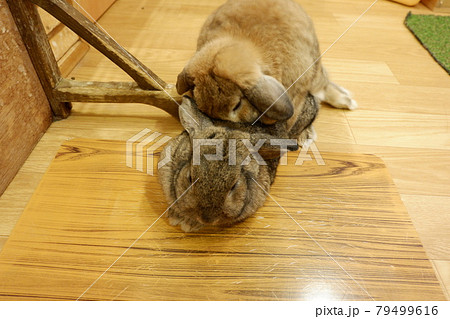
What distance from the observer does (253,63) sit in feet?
3.89

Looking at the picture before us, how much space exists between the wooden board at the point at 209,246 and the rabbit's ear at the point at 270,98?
363mm

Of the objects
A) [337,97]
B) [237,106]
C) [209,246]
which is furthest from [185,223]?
[337,97]

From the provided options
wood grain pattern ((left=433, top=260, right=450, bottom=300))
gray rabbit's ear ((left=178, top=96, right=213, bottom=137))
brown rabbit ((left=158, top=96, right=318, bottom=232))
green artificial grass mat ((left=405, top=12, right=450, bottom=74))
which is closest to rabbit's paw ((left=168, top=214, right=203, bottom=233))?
brown rabbit ((left=158, top=96, right=318, bottom=232))

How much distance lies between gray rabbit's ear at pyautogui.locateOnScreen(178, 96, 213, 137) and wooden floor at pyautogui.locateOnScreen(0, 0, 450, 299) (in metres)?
0.40

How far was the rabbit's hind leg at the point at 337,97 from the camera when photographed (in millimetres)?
1902

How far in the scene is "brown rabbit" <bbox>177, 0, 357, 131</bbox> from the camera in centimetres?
116

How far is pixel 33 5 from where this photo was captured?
1.38 meters

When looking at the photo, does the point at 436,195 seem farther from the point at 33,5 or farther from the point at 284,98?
the point at 33,5

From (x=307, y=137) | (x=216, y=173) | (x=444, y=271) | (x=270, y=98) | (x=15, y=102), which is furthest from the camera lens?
(x=307, y=137)

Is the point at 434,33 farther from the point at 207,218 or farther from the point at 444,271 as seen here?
the point at 207,218

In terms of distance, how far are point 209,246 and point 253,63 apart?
2.30ft

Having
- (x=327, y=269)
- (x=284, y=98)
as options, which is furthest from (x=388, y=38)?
(x=327, y=269)

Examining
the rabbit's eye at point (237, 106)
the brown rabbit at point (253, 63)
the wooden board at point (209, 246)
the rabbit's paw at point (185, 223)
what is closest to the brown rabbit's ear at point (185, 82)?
the brown rabbit at point (253, 63)

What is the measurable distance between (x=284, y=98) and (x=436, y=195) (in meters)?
0.97
